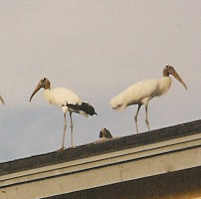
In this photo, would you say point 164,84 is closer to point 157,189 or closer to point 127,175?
point 157,189

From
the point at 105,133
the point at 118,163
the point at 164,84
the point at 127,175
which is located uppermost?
the point at 164,84

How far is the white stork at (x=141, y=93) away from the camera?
17.2 meters

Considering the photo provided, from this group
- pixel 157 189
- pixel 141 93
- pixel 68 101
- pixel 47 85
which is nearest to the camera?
pixel 157 189

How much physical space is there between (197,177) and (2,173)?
2.54 meters

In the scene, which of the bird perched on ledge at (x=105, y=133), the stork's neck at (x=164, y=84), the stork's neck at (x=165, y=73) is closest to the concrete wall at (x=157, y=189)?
the bird perched on ledge at (x=105, y=133)

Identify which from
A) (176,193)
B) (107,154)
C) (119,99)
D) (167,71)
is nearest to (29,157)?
(107,154)

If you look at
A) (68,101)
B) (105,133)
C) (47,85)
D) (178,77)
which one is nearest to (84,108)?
(68,101)

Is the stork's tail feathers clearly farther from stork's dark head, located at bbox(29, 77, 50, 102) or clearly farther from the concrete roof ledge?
the concrete roof ledge

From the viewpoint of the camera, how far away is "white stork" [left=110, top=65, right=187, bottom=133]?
56.6 feet

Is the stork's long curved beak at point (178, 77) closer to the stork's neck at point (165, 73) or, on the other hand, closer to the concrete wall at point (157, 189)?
the stork's neck at point (165, 73)

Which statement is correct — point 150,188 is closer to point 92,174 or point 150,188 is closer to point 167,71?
point 92,174

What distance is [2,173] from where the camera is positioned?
10578 millimetres

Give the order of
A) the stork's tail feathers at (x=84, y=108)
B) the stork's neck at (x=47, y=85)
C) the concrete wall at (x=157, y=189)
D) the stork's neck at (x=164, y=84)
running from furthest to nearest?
the stork's neck at (x=47, y=85) → the stork's neck at (x=164, y=84) → the stork's tail feathers at (x=84, y=108) → the concrete wall at (x=157, y=189)

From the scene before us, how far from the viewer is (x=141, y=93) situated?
58.2 ft
